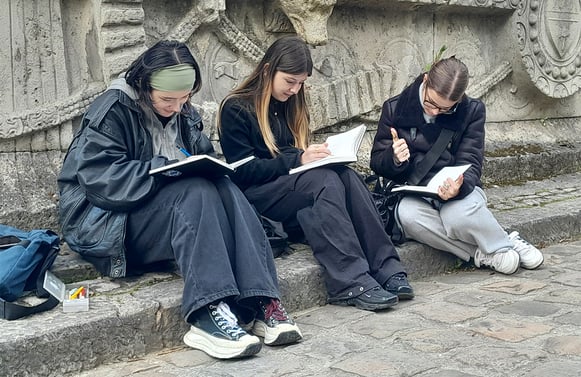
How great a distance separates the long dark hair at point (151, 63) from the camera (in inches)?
125

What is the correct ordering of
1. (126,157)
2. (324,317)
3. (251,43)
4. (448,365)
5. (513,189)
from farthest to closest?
(513,189) < (251,43) < (324,317) < (126,157) < (448,365)

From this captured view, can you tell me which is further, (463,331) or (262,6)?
(262,6)

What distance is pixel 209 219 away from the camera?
2.97m

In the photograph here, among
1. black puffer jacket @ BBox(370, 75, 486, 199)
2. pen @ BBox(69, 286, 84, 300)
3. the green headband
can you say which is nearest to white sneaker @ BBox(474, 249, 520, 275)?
black puffer jacket @ BBox(370, 75, 486, 199)

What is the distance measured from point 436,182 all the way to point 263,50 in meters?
1.42

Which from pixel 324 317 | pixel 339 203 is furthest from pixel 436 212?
pixel 324 317

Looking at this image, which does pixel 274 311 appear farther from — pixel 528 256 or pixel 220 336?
pixel 528 256

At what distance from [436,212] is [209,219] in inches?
59.6

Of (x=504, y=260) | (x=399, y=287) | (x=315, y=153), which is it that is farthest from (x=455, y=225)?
(x=315, y=153)

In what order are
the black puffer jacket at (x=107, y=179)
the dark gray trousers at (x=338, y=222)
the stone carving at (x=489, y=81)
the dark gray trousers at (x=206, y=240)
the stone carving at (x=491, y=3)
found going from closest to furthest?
the dark gray trousers at (x=206, y=240)
the black puffer jacket at (x=107, y=179)
the dark gray trousers at (x=338, y=222)
the stone carving at (x=491, y=3)
the stone carving at (x=489, y=81)

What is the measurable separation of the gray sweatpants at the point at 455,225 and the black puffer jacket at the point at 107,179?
4.69 ft

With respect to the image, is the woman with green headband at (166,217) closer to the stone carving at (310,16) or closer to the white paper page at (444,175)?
the white paper page at (444,175)

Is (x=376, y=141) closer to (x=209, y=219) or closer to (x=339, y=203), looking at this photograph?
(x=339, y=203)

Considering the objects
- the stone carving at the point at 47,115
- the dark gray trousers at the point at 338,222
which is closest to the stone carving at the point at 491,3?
the dark gray trousers at the point at 338,222
